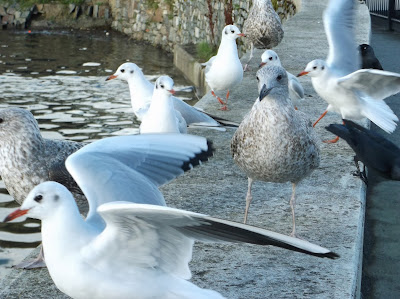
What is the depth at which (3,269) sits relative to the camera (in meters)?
5.29

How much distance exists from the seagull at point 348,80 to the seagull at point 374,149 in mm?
557

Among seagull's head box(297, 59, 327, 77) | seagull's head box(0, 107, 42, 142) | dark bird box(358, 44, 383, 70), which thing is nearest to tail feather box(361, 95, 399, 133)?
seagull's head box(297, 59, 327, 77)

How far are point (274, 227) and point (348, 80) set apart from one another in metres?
1.62

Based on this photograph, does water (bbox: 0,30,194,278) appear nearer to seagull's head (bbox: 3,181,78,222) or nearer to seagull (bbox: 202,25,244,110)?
seagull (bbox: 202,25,244,110)

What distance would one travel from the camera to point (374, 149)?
4258 millimetres

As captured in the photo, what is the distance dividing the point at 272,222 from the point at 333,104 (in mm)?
1810

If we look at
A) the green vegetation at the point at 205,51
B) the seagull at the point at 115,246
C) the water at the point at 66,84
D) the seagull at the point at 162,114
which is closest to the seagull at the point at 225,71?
the seagull at the point at 162,114

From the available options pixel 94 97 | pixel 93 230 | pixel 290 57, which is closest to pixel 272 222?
pixel 93 230

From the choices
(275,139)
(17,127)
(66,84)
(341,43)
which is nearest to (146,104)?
(341,43)

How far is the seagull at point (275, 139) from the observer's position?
3.69 meters

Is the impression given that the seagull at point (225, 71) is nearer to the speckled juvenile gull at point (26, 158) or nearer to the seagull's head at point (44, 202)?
the speckled juvenile gull at point (26, 158)

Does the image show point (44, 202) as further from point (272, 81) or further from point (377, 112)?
point (377, 112)

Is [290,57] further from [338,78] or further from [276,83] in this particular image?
[276,83]

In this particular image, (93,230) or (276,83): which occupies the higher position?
(276,83)
